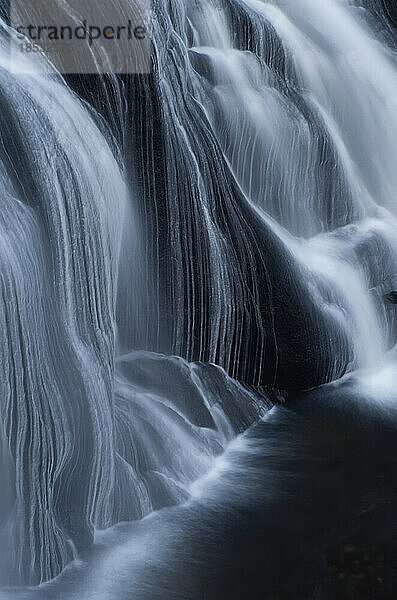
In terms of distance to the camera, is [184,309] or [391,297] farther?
[391,297]

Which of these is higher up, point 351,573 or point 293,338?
point 293,338

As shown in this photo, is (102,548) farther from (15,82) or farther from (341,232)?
(341,232)

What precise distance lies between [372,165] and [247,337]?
3.38 m

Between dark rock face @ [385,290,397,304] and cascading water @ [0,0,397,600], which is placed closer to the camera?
cascading water @ [0,0,397,600]

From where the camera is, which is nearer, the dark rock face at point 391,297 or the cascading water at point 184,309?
the cascading water at point 184,309

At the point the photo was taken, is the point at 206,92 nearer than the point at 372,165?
Yes

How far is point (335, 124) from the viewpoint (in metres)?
8.57

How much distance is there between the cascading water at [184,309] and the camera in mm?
4336

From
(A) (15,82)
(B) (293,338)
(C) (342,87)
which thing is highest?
(C) (342,87)

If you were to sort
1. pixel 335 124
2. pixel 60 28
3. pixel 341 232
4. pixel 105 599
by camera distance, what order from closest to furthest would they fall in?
pixel 105 599, pixel 60 28, pixel 341 232, pixel 335 124

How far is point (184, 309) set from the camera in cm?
595

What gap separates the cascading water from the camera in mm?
4336

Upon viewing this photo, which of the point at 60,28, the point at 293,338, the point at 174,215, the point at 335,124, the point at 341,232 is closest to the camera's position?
the point at 60,28

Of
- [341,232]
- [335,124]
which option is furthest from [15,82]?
[335,124]
